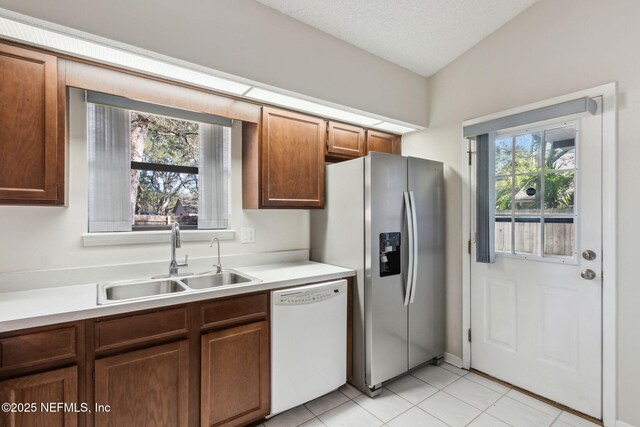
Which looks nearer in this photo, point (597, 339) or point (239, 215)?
point (597, 339)

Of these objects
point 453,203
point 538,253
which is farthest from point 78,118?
point 538,253

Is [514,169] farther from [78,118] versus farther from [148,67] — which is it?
[78,118]

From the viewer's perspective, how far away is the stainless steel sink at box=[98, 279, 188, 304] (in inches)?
71.2

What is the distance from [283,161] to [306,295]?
1016 mm

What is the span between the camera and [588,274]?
197 cm

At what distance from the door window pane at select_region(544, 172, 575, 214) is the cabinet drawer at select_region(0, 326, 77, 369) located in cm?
291

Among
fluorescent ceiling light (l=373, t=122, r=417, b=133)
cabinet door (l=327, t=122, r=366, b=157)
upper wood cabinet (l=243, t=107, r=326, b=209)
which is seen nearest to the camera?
upper wood cabinet (l=243, t=107, r=326, b=209)

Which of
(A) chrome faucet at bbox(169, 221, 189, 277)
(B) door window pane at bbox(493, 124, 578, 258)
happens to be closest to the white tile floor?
(B) door window pane at bbox(493, 124, 578, 258)

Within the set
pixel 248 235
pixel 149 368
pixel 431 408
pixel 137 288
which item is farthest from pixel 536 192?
pixel 137 288

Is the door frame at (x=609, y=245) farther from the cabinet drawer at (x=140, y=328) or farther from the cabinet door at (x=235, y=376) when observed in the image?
the cabinet drawer at (x=140, y=328)

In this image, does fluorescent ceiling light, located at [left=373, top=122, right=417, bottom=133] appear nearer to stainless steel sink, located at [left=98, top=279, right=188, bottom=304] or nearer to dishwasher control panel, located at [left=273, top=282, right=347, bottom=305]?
dishwasher control panel, located at [left=273, top=282, right=347, bottom=305]

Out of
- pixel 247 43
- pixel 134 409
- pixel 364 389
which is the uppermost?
pixel 247 43

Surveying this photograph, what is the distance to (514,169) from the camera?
234 centimetres

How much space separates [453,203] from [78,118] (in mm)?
2881
